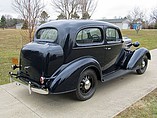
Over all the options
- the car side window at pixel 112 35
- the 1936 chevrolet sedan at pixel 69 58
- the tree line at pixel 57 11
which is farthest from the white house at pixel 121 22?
the 1936 chevrolet sedan at pixel 69 58

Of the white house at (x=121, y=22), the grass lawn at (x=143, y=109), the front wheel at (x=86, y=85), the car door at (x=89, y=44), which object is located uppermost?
the white house at (x=121, y=22)

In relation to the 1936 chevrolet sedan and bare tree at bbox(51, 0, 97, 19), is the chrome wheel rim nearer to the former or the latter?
the 1936 chevrolet sedan

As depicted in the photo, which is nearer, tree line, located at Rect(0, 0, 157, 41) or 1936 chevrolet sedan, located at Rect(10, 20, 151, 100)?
1936 chevrolet sedan, located at Rect(10, 20, 151, 100)

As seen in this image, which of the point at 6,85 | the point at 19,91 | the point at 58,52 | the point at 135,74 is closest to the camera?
the point at 58,52

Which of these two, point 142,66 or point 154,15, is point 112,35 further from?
point 154,15

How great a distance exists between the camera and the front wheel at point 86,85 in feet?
12.9

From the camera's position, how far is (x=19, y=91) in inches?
183

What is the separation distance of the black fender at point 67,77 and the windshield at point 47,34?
2.64ft

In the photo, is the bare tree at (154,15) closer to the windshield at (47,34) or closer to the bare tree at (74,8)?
the bare tree at (74,8)

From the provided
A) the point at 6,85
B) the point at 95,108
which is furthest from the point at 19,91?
the point at 95,108

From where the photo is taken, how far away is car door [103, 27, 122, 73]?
189 inches

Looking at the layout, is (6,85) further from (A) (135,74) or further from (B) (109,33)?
(A) (135,74)

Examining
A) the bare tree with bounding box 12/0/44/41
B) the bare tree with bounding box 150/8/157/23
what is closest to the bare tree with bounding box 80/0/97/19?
the bare tree with bounding box 12/0/44/41

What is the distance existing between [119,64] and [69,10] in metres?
19.2
